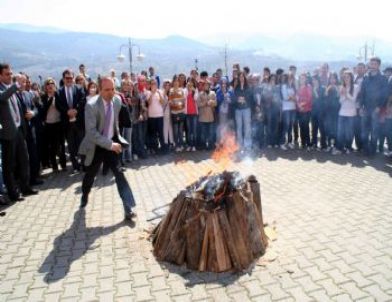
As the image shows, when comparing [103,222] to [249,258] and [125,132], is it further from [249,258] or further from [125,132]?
[125,132]

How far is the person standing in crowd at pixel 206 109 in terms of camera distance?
11016mm

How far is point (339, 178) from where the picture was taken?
8391 millimetres

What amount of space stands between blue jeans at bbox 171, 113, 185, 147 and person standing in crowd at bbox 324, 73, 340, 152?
410 centimetres

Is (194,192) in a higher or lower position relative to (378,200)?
higher

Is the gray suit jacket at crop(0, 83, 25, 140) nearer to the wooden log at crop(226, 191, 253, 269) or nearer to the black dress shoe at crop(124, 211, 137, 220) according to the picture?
the black dress shoe at crop(124, 211, 137, 220)

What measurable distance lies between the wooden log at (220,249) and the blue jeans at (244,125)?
6626 millimetres

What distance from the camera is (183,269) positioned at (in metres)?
4.71

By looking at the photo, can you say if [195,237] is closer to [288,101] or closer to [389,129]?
[288,101]

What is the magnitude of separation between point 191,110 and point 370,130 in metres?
4.91

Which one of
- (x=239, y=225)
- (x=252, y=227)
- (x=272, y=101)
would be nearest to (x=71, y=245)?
(x=239, y=225)

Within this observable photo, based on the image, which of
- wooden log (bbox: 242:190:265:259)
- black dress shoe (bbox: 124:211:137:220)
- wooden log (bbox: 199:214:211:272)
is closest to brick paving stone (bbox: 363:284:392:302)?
wooden log (bbox: 242:190:265:259)

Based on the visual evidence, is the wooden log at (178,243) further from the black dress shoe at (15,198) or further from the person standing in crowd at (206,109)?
the person standing in crowd at (206,109)

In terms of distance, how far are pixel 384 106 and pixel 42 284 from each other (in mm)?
9005

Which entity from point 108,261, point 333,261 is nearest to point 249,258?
point 333,261
